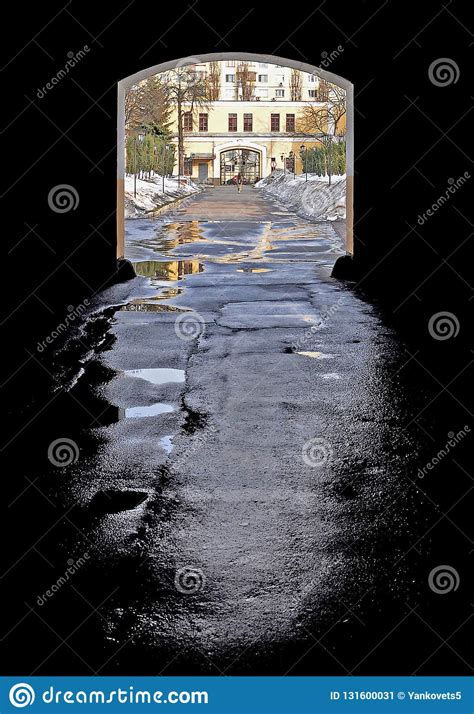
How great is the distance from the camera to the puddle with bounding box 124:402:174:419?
19.6 ft

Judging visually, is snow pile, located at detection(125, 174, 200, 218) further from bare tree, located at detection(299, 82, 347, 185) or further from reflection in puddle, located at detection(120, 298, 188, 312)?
reflection in puddle, located at detection(120, 298, 188, 312)

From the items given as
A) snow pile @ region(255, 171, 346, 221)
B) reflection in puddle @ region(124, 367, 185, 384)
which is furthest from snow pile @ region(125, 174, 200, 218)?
reflection in puddle @ region(124, 367, 185, 384)

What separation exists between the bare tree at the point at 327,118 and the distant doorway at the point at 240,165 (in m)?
6.01

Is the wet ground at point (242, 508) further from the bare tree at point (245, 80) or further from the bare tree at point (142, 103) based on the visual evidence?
the bare tree at point (245, 80)

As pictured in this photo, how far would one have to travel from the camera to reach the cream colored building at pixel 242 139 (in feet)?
280

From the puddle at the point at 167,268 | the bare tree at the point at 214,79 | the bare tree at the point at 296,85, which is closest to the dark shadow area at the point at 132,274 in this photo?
the puddle at the point at 167,268

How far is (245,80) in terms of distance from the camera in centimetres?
9094

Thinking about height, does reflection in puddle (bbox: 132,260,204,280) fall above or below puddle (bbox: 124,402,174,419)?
below

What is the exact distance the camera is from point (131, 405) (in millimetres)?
6227

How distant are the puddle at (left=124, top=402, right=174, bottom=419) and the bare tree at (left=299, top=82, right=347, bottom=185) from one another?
113ft

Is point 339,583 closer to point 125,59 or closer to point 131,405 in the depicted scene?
point 131,405

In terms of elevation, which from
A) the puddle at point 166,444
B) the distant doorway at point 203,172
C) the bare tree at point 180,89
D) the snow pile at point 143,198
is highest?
the puddle at point 166,444

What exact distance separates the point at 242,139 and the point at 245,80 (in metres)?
8.66

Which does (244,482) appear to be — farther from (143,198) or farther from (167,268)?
(143,198)
